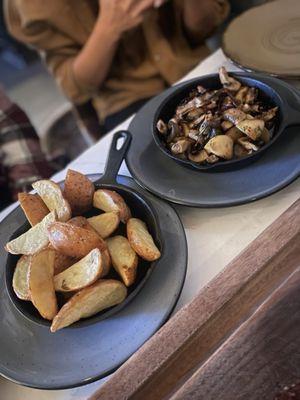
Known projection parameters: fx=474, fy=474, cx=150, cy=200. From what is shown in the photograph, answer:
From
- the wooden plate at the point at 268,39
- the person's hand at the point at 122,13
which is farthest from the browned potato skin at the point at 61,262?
the person's hand at the point at 122,13

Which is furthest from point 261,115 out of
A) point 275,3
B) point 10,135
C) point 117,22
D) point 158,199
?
point 10,135

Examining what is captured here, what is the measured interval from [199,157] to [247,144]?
73 millimetres

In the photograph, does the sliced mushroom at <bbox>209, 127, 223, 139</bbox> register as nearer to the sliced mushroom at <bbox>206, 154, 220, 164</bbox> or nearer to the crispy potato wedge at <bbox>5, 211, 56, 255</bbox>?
the sliced mushroom at <bbox>206, 154, 220, 164</bbox>

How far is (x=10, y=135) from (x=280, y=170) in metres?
0.82

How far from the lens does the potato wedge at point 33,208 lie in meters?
0.68

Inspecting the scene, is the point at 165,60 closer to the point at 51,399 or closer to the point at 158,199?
the point at 158,199

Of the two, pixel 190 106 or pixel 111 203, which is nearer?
pixel 111 203

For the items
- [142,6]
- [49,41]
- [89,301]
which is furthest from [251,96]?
[49,41]

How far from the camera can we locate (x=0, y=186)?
127cm

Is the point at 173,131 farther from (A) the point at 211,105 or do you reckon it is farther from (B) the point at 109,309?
(B) the point at 109,309

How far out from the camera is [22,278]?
24.5 inches

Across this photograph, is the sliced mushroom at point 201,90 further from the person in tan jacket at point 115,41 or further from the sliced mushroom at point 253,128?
the person in tan jacket at point 115,41

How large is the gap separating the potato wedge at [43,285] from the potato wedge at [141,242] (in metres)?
0.11

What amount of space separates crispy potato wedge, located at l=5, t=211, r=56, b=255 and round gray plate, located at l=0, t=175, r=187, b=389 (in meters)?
0.07
